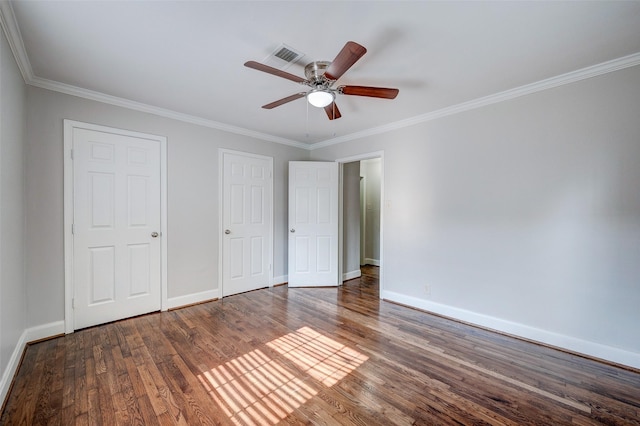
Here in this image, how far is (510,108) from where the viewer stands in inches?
106

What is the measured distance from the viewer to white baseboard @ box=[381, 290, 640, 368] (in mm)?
2148

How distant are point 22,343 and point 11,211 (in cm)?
121

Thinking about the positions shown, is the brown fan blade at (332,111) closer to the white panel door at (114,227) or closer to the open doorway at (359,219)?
the open doorway at (359,219)

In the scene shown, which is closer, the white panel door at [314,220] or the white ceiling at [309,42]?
the white ceiling at [309,42]

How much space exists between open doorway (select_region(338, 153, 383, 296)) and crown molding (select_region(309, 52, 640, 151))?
51 centimetres

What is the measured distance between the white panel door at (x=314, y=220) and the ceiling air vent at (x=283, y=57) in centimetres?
219

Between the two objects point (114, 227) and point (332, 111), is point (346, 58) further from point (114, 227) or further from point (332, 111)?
point (114, 227)

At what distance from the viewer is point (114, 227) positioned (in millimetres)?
2900

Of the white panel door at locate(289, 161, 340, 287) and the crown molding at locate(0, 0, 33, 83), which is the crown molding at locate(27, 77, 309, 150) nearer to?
the crown molding at locate(0, 0, 33, 83)

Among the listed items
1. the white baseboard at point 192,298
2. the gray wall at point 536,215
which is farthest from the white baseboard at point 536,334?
the white baseboard at point 192,298

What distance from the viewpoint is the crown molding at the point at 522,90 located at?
2123mm

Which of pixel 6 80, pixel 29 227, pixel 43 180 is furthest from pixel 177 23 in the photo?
pixel 29 227

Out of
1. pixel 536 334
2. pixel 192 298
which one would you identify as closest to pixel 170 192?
pixel 192 298

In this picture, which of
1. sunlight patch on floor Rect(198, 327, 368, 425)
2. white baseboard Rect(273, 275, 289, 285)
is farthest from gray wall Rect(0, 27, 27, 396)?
white baseboard Rect(273, 275, 289, 285)
